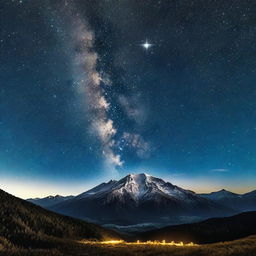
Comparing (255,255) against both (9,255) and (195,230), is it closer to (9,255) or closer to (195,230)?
(9,255)

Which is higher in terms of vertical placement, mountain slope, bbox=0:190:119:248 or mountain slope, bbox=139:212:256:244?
mountain slope, bbox=139:212:256:244

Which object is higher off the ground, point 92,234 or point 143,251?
point 92,234

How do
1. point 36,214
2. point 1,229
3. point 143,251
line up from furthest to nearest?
1. point 36,214
2. point 1,229
3. point 143,251

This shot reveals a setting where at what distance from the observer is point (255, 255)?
1877cm

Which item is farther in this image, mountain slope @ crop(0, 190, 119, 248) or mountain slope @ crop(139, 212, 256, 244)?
mountain slope @ crop(139, 212, 256, 244)

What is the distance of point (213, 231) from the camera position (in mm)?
98438

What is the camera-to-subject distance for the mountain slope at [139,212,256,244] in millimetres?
94256

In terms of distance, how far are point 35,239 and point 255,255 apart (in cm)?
2111

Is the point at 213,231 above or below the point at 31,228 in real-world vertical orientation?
above

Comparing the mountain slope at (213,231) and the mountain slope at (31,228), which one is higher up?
the mountain slope at (213,231)

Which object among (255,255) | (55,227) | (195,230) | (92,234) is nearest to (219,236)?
(195,230)

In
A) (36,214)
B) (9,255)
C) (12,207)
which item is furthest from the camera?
(36,214)

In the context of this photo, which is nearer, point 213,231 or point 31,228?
point 31,228

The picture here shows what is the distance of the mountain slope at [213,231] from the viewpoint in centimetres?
9426
